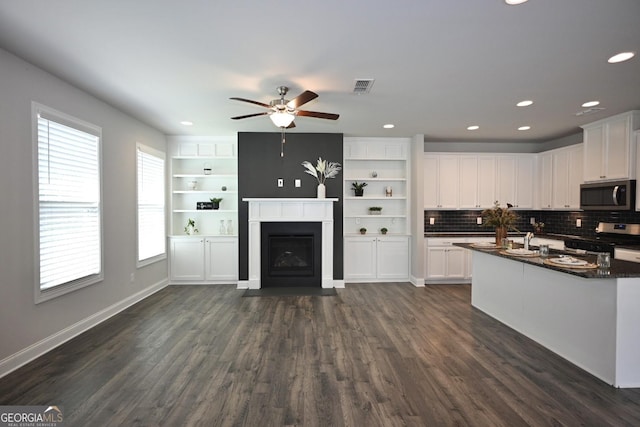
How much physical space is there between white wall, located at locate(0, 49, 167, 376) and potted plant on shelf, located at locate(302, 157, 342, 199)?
2.96 meters

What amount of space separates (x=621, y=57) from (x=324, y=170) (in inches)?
158

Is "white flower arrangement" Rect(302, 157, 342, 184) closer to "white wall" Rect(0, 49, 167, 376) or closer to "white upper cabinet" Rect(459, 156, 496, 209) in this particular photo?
"white upper cabinet" Rect(459, 156, 496, 209)

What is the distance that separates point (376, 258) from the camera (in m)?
6.12

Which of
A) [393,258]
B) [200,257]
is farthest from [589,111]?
[200,257]

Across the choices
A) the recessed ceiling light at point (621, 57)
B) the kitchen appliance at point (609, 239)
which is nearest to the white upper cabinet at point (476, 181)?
the kitchen appliance at point (609, 239)

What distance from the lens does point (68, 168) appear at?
3.45 m

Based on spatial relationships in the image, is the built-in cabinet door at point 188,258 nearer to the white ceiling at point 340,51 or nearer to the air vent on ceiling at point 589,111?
the white ceiling at point 340,51

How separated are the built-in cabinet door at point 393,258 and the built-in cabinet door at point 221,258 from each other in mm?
2801

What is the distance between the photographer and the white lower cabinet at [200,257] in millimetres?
5926

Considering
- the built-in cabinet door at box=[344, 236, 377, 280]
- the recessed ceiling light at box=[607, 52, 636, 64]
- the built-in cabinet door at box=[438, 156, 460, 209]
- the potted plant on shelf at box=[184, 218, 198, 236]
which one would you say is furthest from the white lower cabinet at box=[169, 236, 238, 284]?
the recessed ceiling light at box=[607, 52, 636, 64]

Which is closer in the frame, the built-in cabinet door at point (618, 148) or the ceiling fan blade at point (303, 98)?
the ceiling fan blade at point (303, 98)

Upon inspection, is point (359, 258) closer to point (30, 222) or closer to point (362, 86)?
point (362, 86)

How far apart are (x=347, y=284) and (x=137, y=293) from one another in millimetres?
3571

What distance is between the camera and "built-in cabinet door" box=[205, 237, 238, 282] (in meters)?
5.93
